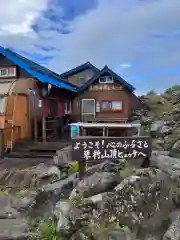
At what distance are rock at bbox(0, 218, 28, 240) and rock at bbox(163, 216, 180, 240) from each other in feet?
9.15

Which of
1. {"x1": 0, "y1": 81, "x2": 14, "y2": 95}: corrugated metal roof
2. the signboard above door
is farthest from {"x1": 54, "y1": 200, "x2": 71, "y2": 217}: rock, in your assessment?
the signboard above door

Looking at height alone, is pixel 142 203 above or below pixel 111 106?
below

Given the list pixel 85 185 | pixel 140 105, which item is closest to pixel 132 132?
pixel 140 105

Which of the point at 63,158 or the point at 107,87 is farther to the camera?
the point at 107,87

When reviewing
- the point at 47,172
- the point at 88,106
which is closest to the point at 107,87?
the point at 88,106

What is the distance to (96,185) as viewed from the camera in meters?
6.11

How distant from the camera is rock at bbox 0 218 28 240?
5.76 metres

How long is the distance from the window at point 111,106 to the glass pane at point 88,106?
2.72 ft

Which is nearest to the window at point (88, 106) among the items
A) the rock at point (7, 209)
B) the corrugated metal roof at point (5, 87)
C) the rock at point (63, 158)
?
the corrugated metal roof at point (5, 87)

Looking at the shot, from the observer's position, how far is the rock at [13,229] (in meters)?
5.76

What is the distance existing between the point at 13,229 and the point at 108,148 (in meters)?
2.93

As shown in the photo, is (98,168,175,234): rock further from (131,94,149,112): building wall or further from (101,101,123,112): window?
(131,94,149,112): building wall

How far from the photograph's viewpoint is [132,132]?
782 inches

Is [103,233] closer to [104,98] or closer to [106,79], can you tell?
[104,98]
